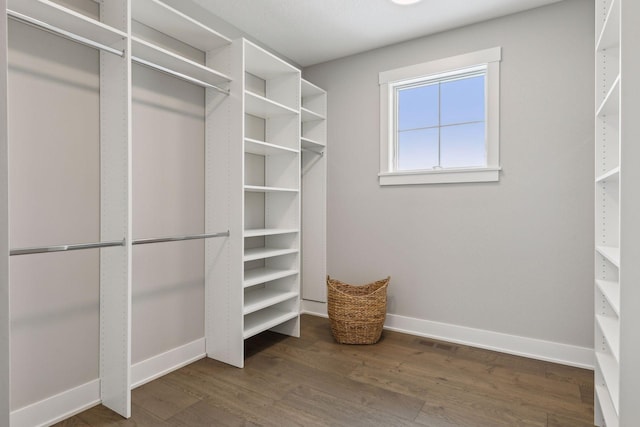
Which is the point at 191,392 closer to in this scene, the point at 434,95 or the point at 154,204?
the point at 154,204

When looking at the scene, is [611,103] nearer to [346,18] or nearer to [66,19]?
[346,18]

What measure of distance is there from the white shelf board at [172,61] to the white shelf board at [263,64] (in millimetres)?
294

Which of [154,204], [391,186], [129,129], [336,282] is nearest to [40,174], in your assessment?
[129,129]

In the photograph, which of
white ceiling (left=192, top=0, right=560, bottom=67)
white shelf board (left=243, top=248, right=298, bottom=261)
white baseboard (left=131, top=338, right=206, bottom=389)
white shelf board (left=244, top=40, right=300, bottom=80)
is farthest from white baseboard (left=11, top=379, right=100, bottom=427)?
white ceiling (left=192, top=0, right=560, bottom=67)

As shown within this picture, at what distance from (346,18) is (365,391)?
100 inches

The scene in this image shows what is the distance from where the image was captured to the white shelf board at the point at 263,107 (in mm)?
2473

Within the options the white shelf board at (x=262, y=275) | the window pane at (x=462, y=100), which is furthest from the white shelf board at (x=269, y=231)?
the window pane at (x=462, y=100)

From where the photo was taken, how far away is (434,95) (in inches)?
117

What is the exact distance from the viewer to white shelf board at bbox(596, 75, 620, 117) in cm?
141

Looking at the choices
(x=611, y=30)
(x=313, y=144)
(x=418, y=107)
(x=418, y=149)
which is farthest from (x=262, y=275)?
(x=611, y=30)

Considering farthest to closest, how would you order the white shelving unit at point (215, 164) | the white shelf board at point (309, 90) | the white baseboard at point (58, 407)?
the white shelf board at point (309, 90), the white shelving unit at point (215, 164), the white baseboard at point (58, 407)

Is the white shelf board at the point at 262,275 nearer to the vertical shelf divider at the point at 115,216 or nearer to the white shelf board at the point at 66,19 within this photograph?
the vertical shelf divider at the point at 115,216

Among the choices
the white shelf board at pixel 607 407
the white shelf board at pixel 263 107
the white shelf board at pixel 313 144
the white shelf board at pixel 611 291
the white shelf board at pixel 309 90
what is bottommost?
the white shelf board at pixel 607 407

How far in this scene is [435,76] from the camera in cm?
289
